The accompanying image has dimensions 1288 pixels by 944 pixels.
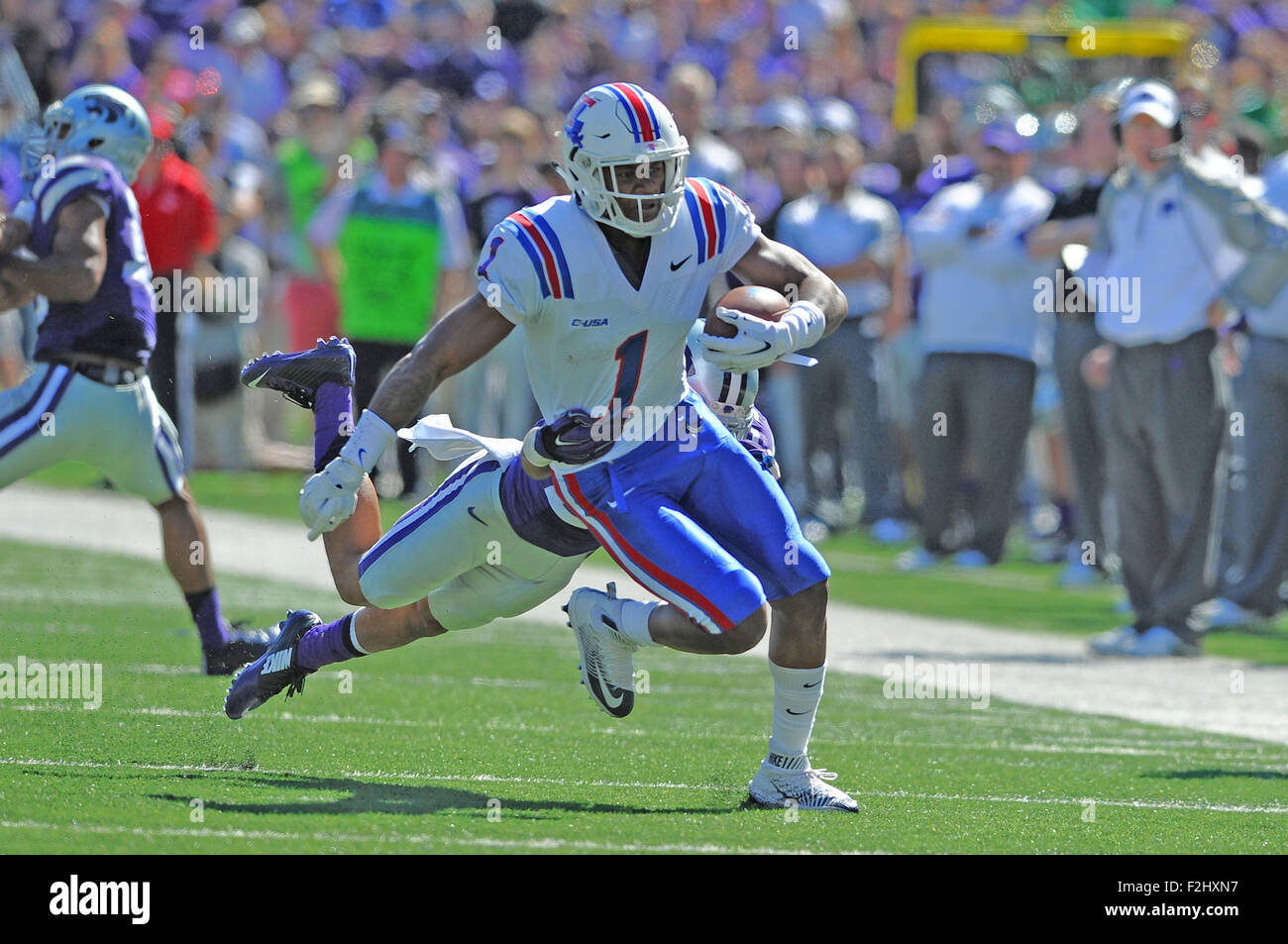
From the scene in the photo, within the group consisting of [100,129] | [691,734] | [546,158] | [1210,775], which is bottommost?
[1210,775]

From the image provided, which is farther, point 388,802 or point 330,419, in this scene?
point 330,419

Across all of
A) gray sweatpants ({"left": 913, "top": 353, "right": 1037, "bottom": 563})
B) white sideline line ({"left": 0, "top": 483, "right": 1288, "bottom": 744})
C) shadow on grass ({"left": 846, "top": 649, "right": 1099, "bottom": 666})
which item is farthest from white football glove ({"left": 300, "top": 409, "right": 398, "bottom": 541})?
gray sweatpants ({"left": 913, "top": 353, "right": 1037, "bottom": 563})

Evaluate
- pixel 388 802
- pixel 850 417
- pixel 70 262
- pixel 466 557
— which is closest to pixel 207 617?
pixel 70 262

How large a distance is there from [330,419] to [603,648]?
1.21 meters

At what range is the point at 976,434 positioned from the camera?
1334cm

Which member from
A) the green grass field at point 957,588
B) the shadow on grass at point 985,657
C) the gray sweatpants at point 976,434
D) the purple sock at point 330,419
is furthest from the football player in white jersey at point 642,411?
the gray sweatpants at point 976,434

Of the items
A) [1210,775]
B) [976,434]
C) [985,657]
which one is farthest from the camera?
[976,434]

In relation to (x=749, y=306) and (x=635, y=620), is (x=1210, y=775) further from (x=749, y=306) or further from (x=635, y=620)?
(x=749, y=306)

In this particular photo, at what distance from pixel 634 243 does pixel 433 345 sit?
625 mm

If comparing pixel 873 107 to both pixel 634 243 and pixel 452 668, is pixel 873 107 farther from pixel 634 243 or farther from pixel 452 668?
pixel 634 243

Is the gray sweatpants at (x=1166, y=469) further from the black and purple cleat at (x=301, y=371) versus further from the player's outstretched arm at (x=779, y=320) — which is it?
the black and purple cleat at (x=301, y=371)

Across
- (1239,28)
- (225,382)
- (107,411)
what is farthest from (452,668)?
(1239,28)

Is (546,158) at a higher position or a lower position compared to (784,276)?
higher

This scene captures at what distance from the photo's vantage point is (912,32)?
19.1 meters
